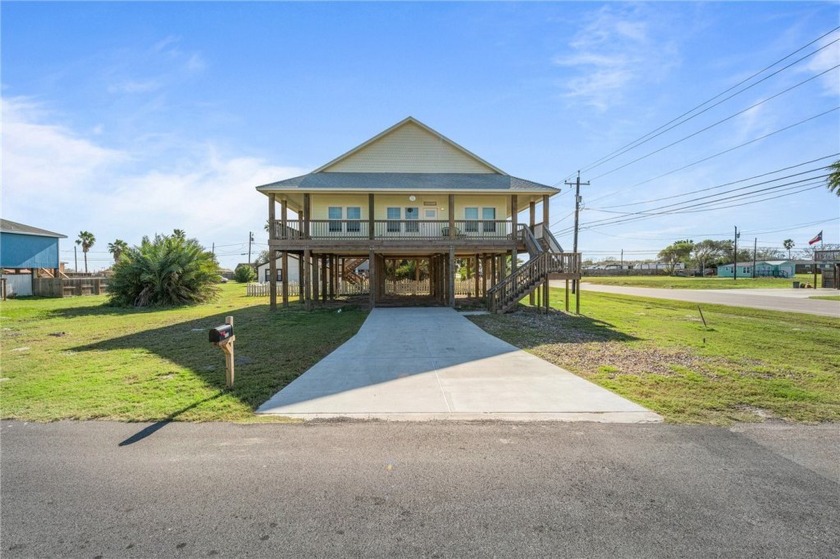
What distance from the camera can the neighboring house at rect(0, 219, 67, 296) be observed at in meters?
25.7

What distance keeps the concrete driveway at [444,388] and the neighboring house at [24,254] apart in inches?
1133

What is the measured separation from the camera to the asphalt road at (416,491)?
8.50 feet

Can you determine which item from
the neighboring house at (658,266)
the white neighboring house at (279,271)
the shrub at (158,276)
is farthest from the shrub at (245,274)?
the neighboring house at (658,266)

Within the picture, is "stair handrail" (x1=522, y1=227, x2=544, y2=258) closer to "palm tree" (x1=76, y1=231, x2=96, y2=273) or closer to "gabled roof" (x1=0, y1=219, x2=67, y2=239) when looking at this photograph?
"gabled roof" (x1=0, y1=219, x2=67, y2=239)

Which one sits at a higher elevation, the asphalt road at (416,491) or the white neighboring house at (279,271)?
the white neighboring house at (279,271)

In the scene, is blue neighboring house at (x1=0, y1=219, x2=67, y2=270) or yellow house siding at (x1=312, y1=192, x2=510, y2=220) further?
blue neighboring house at (x1=0, y1=219, x2=67, y2=270)

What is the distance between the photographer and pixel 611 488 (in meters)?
3.22

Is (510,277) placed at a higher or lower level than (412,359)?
higher

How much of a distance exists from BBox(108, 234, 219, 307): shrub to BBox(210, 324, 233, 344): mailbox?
1823 centimetres

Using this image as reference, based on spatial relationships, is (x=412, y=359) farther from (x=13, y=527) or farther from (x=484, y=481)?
(x=13, y=527)

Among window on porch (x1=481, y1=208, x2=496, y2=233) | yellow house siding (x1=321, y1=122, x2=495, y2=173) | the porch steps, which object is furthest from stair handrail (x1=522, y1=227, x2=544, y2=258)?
yellow house siding (x1=321, y1=122, x2=495, y2=173)

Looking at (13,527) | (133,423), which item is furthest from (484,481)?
(133,423)

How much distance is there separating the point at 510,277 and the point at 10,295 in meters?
30.1

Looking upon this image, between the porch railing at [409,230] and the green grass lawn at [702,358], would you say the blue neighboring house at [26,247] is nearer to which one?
the porch railing at [409,230]
